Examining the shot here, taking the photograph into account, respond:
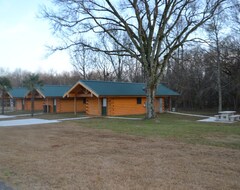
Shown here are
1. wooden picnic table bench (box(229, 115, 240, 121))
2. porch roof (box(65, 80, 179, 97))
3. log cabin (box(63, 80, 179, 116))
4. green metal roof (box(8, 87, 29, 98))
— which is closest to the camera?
wooden picnic table bench (box(229, 115, 240, 121))

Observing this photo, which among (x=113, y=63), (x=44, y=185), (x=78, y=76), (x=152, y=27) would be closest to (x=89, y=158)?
(x=44, y=185)

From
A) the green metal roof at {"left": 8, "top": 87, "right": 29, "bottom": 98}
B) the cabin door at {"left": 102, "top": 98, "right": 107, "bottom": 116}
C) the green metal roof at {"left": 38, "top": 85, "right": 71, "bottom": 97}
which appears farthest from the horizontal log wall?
the green metal roof at {"left": 8, "top": 87, "right": 29, "bottom": 98}

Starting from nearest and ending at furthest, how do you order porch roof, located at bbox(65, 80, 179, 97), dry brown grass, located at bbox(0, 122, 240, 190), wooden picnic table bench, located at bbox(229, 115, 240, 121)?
dry brown grass, located at bbox(0, 122, 240, 190), wooden picnic table bench, located at bbox(229, 115, 240, 121), porch roof, located at bbox(65, 80, 179, 97)

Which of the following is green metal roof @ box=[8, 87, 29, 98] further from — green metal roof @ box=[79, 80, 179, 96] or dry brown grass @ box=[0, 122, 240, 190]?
dry brown grass @ box=[0, 122, 240, 190]

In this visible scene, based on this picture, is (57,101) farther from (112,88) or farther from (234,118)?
(234,118)

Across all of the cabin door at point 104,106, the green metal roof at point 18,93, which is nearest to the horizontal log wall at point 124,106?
the cabin door at point 104,106

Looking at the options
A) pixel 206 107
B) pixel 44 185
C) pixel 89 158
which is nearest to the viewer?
pixel 44 185

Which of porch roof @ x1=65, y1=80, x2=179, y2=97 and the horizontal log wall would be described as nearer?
porch roof @ x1=65, y1=80, x2=179, y2=97

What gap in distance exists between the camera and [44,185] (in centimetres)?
523

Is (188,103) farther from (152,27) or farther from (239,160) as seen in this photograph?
(239,160)

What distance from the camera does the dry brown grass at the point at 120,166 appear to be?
522cm

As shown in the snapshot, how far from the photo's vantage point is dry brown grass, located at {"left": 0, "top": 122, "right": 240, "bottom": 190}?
17.1 feet

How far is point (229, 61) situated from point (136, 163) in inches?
1023

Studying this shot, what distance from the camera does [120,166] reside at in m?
6.48
